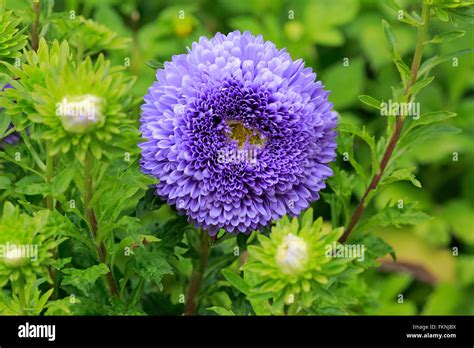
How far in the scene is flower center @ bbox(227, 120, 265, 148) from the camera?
1075 millimetres

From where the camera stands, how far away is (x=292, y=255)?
91cm

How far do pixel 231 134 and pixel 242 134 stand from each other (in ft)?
0.05

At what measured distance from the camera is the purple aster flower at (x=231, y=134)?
1.04 metres

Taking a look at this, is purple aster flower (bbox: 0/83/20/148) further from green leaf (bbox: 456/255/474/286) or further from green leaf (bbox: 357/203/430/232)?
green leaf (bbox: 456/255/474/286)

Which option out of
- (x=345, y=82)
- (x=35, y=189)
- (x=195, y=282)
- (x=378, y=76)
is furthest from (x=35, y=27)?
(x=378, y=76)

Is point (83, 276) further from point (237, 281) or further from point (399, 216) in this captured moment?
point (399, 216)

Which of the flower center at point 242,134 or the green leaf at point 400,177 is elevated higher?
the flower center at point 242,134

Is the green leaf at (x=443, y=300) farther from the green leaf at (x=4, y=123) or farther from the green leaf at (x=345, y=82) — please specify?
the green leaf at (x=4, y=123)

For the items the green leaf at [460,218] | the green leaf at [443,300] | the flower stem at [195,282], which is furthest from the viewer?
the green leaf at [460,218]

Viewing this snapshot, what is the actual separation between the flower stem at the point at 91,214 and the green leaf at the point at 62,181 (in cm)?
2

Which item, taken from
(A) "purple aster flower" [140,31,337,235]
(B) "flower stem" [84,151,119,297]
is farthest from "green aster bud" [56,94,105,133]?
(A) "purple aster flower" [140,31,337,235]

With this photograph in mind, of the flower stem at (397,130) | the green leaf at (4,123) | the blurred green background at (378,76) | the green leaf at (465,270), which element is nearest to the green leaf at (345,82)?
the blurred green background at (378,76)
